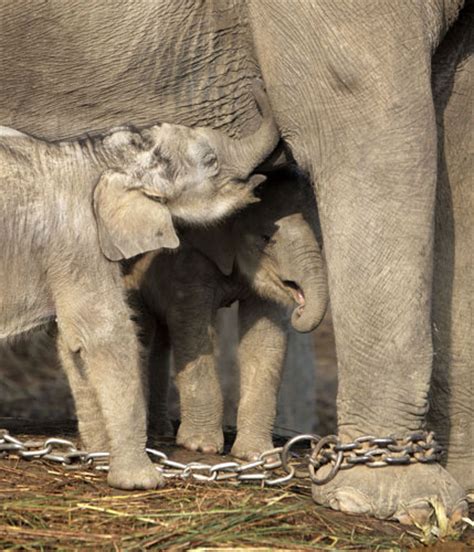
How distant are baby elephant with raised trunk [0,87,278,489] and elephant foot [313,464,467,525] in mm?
632

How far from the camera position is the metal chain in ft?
20.7

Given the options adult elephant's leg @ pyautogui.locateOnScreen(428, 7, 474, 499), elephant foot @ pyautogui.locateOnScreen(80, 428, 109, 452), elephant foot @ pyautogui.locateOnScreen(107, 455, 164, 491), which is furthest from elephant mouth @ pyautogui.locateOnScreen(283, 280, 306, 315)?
elephant foot @ pyautogui.locateOnScreen(107, 455, 164, 491)

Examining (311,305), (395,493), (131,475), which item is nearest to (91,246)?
(131,475)

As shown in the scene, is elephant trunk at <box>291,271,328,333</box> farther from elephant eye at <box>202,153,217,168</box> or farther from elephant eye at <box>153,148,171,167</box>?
elephant eye at <box>153,148,171,167</box>

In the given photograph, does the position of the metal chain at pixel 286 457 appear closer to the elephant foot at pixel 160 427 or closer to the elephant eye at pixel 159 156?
the elephant eye at pixel 159 156

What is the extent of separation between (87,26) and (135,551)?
6.74ft

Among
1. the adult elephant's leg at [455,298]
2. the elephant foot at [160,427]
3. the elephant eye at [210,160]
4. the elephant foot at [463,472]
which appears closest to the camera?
the elephant eye at [210,160]

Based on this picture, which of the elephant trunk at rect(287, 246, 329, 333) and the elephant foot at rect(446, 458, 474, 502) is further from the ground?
the elephant trunk at rect(287, 246, 329, 333)

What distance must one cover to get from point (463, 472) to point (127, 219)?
67.6 inches

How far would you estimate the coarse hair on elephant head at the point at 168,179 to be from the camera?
20.3 feet

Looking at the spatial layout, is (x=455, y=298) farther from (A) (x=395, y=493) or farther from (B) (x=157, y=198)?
(B) (x=157, y=198)

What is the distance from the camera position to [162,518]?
229 inches

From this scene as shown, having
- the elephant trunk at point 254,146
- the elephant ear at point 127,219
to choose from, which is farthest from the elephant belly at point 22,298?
the elephant trunk at point 254,146

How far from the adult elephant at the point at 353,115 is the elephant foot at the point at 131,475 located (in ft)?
2.01
